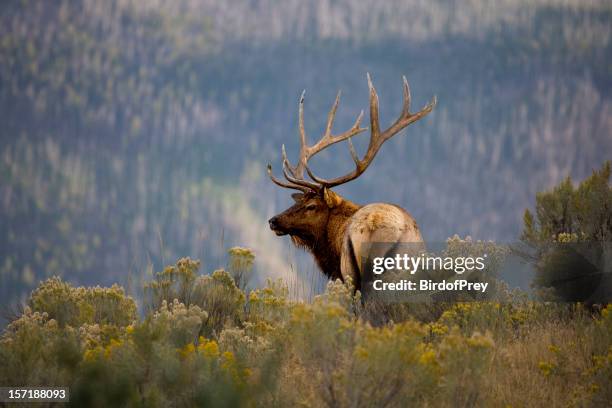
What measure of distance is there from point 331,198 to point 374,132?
1.13m

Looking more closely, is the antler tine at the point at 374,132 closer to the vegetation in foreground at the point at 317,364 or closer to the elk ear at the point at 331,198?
the elk ear at the point at 331,198

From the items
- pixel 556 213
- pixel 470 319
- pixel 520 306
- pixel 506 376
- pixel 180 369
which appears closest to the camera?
pixel 180 369

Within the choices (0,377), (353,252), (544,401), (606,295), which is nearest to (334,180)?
(353,252)

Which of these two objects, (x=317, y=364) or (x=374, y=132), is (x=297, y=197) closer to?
(x=374, y=132)

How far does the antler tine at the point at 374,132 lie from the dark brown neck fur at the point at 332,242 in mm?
356

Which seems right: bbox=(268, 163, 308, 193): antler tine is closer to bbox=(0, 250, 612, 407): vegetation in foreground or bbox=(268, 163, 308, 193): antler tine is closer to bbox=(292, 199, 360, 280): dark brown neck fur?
bbox=(292, 199, 360, 280): dark brown neck fur

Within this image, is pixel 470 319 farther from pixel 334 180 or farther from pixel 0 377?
pixel 0 377

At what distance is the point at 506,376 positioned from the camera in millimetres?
5531

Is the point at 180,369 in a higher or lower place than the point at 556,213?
lower

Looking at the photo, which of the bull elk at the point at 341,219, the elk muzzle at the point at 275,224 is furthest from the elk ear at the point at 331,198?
A: the elk muzzle at the point at 275,224

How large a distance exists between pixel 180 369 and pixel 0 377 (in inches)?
45.5

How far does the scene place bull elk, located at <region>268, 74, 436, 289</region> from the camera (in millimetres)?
8375

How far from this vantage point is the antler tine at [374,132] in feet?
31.8

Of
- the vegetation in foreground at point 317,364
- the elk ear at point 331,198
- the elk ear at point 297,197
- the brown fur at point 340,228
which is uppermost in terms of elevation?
the elk ear at point 297,197
